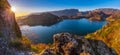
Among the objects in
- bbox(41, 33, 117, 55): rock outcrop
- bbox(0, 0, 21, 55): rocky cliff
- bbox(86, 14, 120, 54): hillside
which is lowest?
bbox(86, 14, 120, 54): hillside

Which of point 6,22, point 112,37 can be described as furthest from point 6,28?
point 112,37

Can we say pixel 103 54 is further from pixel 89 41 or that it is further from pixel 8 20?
pixel 8 20

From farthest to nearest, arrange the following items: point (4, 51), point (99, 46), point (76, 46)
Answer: point (99, 46), point (76, 46), point (4, 51)

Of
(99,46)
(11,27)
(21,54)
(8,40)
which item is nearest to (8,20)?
(11,27)

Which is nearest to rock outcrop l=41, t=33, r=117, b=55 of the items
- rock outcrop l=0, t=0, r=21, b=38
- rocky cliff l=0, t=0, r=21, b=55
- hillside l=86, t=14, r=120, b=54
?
rocky cliff l=0, t=0, r=21, b=55

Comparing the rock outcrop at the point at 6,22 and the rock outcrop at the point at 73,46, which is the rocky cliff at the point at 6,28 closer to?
the rock outcrop at the point at 6,22

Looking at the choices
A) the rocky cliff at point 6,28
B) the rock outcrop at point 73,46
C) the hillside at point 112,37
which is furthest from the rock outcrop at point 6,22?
the hillside at point 112,37

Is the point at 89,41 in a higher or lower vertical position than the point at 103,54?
higher

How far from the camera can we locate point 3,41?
1578 centimetres

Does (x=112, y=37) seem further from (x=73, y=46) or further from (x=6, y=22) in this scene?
(x=6, y=22)

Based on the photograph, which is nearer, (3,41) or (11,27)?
(3,41)

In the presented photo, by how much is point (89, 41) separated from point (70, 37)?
2611 millimetres

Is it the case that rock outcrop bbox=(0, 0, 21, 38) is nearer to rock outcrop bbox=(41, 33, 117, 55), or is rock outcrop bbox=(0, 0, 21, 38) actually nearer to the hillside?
rock outcrop bbox=(41, 33, 117, 55)

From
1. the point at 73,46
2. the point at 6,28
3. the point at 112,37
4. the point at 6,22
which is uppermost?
the point at 6,22
